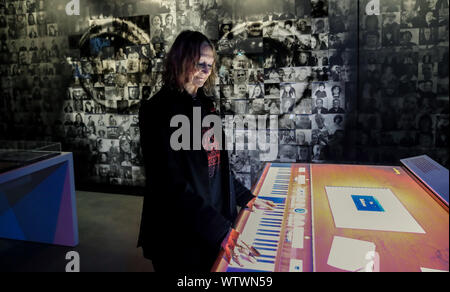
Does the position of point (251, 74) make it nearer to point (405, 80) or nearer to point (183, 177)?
point (405, 80)

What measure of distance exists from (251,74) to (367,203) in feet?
7.37

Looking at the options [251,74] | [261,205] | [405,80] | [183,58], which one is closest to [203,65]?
[183,58]

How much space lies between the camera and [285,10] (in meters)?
3.30

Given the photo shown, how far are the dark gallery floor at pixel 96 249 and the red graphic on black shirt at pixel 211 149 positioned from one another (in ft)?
4.17

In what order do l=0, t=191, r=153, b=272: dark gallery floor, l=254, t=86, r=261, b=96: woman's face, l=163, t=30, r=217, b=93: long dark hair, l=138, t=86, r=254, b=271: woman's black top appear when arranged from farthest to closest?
l=254, t=86, r=261, b=96: woman's face < l=0, t=191, r=153, b=272: dark gallery floor < l=163, t=30, r=217, b=93: long dark hair < l=138, t=86, r=254, b=271: woman's black top

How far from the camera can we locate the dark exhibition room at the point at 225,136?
1220 millimetres

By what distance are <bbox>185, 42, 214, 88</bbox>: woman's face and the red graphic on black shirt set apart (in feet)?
0.68

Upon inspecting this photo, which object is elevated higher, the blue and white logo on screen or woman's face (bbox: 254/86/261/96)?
woman's face (bbox: 254/86/261/96)

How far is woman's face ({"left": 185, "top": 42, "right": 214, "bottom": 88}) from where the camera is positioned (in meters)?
1.40

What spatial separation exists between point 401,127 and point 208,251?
99.0 inches

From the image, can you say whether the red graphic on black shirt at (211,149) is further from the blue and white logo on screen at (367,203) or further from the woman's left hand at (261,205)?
the blue and white logo on screen at (367,203)

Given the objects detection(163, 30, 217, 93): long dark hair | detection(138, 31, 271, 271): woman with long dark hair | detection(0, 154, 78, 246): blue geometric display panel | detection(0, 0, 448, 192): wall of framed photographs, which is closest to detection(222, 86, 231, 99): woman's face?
detection(0, 0, 448, 192): wall of framed photographs

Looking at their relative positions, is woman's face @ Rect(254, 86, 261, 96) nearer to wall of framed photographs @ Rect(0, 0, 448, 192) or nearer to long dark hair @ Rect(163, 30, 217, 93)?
wall of framed photographs @ Rect(0, 0, 448, 192)

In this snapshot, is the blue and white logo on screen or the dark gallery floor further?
the dark gallery floor
